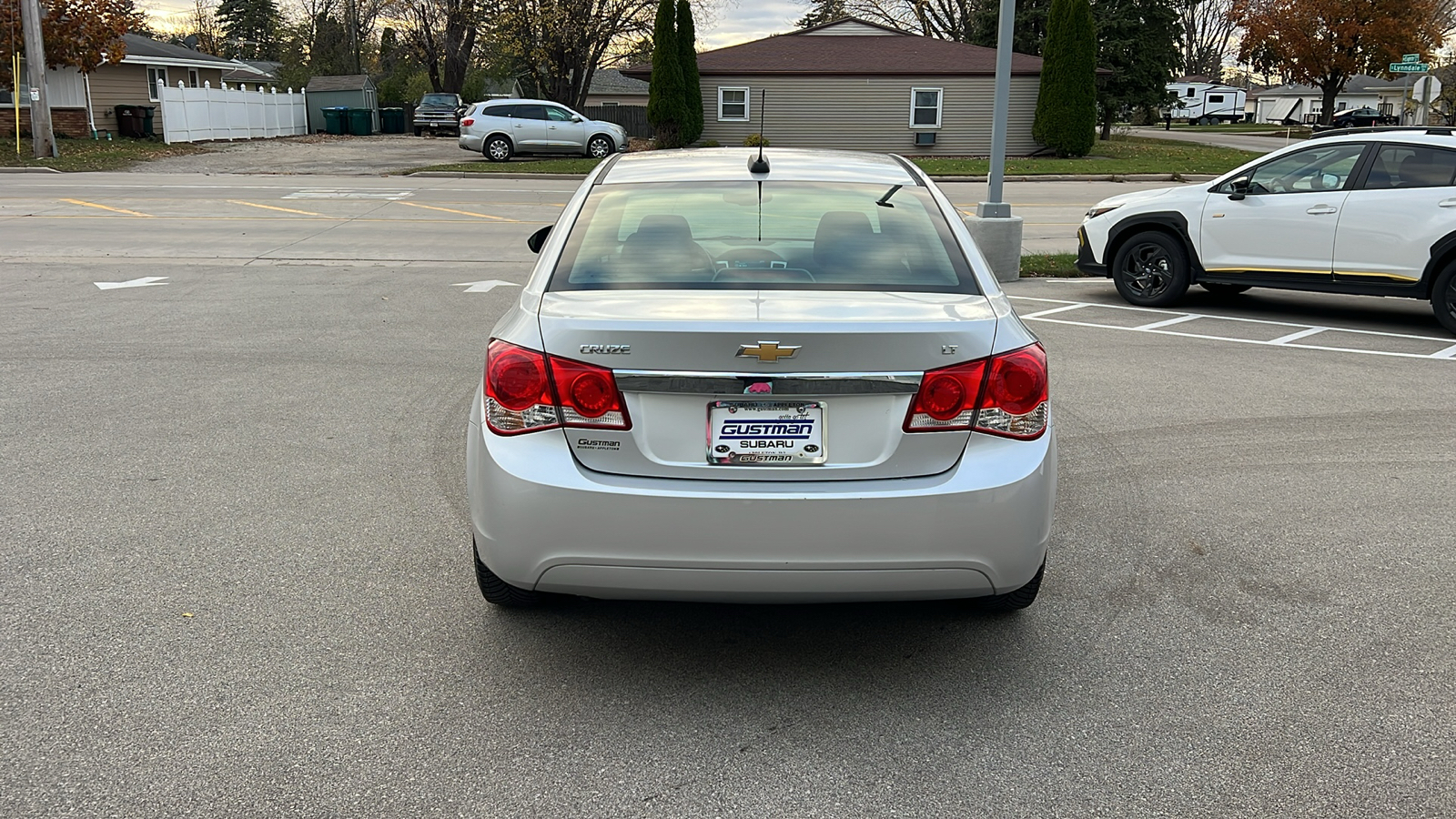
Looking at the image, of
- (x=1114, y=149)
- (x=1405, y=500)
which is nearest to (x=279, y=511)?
(x=1405, y=500)

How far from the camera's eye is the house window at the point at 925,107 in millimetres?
38594

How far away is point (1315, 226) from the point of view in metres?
10.3

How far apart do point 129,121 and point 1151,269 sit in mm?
38893

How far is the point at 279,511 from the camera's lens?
17.5ft

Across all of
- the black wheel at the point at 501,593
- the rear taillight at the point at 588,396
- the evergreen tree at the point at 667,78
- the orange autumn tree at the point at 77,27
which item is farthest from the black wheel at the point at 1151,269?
the orange autumn tree at the point at 77,27

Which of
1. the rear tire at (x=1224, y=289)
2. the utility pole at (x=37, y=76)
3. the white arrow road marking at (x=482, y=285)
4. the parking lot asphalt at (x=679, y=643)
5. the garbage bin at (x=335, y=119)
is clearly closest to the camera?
the parking lot asphalt at (x=679, y=643)

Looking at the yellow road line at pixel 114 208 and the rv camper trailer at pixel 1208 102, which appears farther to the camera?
the rv camper trailer at pixel 1208 102

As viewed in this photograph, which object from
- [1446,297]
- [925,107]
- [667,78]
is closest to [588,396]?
[1446,297]

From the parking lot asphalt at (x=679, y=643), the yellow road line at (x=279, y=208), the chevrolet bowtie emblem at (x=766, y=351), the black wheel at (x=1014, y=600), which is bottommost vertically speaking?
the yellow road line at (x=279, y=208)

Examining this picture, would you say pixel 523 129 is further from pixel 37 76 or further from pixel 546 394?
pixel 546 394

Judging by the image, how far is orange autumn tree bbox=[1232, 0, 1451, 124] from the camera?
165 feet

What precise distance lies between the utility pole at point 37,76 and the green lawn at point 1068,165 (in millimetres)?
9329

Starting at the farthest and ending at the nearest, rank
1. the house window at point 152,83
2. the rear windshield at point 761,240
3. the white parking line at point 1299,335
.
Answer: the house window at point 152,83 → the white parking line at point 1299,335 → the rear windshield at point 761,240

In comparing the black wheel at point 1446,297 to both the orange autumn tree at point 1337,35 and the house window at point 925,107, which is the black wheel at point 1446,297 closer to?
the house window at point 925,107
